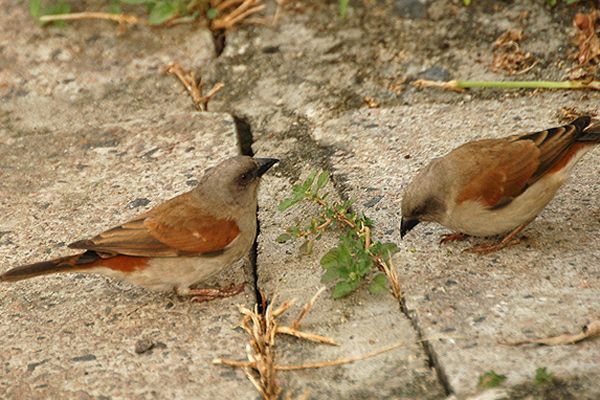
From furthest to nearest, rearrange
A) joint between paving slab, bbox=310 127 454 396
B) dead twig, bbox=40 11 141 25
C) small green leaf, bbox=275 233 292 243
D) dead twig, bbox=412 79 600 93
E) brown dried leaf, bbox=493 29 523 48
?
dead twig, bbox=40 11 141 25
brown dried leaf, bbox=493 29 523 48
dead twig, bbox=412 79 600 93
small green leaf, bbox=275 233 292 243
joint between paving slab, bbox=310 127 454 396

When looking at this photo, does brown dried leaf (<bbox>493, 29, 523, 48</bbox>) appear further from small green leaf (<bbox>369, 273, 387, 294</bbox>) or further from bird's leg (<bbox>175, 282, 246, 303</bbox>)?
bird's leg (<bbox>175, 282, 246, 303</bbox>)

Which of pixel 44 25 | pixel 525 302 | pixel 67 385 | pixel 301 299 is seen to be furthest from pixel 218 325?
pixel 44 25

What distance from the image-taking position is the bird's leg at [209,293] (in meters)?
4.26

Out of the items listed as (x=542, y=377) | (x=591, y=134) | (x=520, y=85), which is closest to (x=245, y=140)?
(x=520, y=85)

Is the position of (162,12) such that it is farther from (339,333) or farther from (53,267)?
(339,333)

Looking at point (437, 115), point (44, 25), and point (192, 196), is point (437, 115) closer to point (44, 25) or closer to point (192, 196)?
point (192, 196)

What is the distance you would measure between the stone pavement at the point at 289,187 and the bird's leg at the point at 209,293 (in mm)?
54

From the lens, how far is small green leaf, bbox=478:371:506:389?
11.1ft

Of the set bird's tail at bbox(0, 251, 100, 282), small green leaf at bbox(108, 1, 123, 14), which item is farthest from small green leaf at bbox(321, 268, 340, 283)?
small green leaf at bbox(108, 1, 123, 14)

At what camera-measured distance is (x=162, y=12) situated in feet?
19.8

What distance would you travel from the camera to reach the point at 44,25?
249 inches

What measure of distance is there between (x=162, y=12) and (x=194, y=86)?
656 mm

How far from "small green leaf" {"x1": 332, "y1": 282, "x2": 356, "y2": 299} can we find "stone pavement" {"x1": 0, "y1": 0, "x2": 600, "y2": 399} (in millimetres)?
86

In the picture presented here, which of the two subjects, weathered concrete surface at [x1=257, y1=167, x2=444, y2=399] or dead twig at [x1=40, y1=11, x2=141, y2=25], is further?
dead twig at [x1=40, y1=11, x2=141, y2=25]
